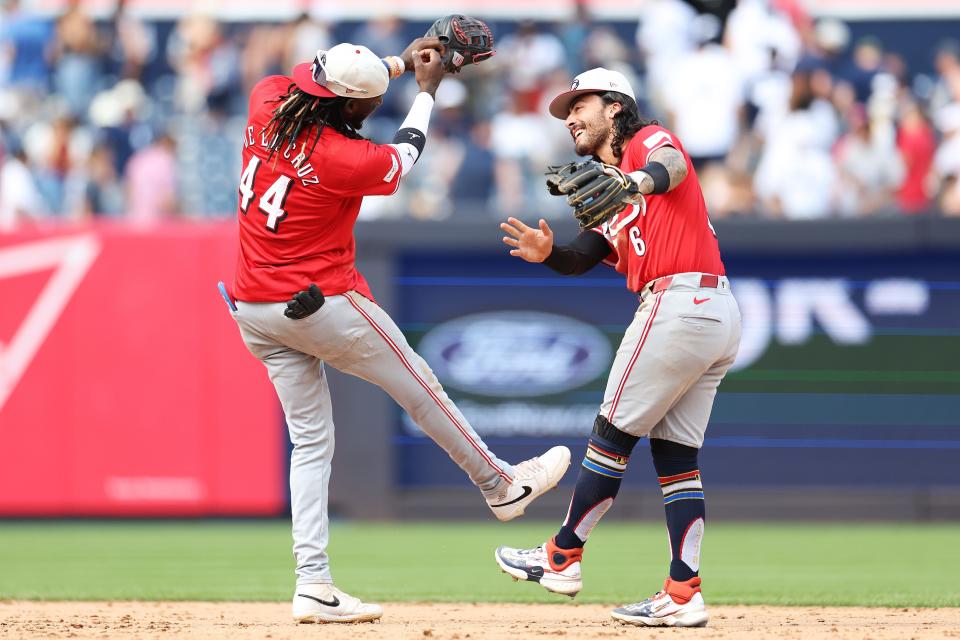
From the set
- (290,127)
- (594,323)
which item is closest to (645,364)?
(290,127)

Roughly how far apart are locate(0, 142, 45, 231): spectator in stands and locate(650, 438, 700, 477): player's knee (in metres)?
8.05

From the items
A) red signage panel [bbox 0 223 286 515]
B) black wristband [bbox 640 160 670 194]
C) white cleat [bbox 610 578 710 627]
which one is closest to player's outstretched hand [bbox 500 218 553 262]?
black wristband [bbox 640 160 670 194]

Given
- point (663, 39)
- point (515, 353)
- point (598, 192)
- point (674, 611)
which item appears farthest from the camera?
point (663, 39)

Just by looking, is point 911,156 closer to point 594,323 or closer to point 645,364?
point 594,323

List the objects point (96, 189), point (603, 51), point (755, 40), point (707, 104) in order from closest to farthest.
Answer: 1. point (707, 104)
2. point (96, 189)
3. point (755, 40)
4. point (603, 51)

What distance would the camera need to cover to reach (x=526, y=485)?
657 cm

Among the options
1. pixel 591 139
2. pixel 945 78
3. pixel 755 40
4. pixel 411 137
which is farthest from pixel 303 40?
pixel 591 139

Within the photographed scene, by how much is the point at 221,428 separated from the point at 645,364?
6272mm

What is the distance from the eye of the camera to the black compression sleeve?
21.4ft

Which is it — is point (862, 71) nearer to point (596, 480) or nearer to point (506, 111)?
point (506, 111)

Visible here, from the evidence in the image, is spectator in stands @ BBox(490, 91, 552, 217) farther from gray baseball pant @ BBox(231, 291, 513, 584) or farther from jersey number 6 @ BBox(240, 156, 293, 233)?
jersey number 6 @ BBox(240, 156, 293, 233)

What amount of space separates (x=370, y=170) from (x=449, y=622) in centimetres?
194

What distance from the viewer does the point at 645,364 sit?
5.99 m

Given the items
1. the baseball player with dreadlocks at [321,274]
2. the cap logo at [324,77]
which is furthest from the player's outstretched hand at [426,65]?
the cap logo at [324,77]
